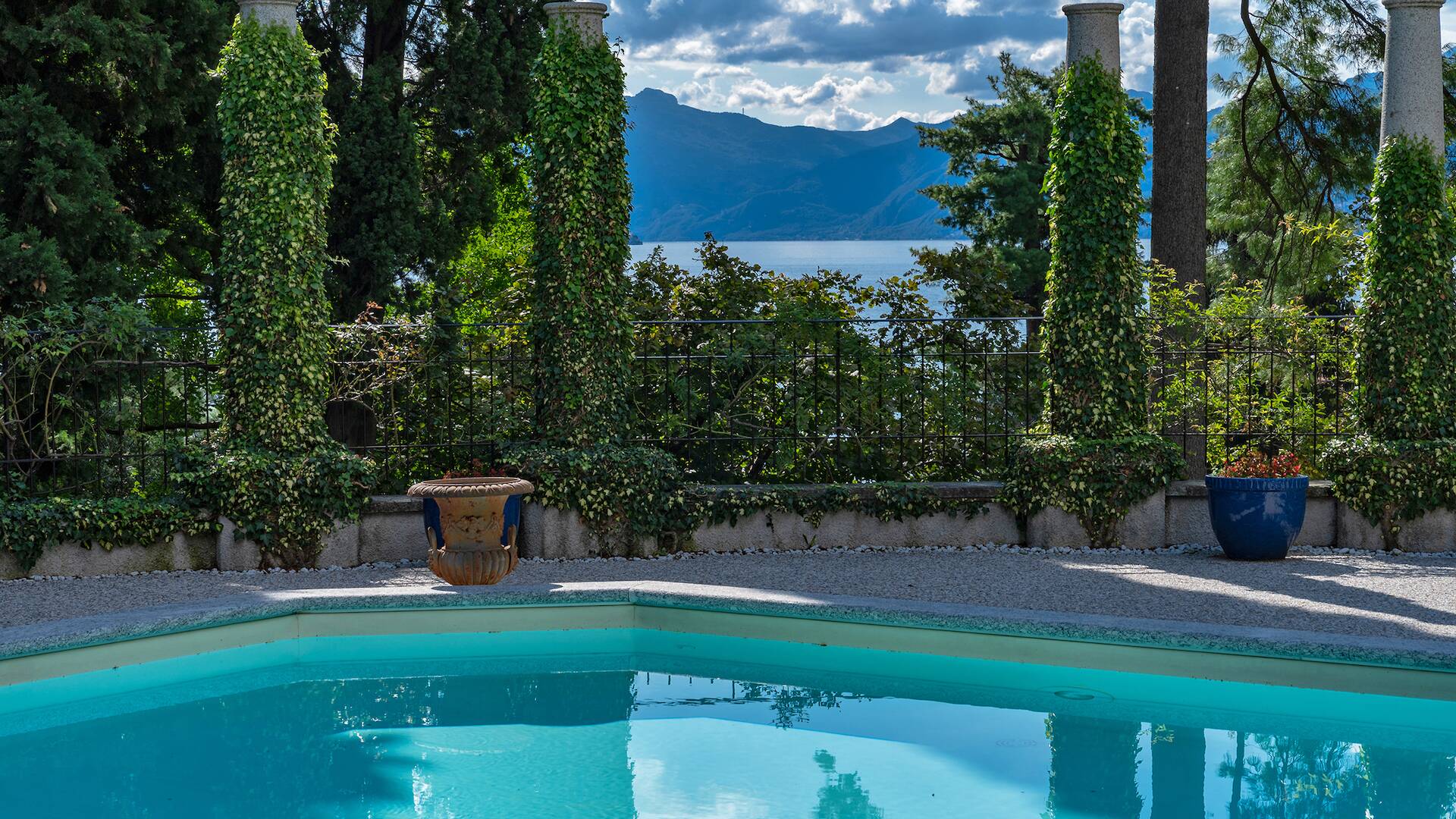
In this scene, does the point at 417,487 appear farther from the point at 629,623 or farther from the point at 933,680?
the point at 933,680

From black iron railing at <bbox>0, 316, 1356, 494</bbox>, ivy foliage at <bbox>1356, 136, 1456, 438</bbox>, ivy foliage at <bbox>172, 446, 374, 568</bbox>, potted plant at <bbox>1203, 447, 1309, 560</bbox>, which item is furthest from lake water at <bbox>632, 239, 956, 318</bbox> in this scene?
ivy foliage at <bbox>172, 446, 374, 568</bbox>

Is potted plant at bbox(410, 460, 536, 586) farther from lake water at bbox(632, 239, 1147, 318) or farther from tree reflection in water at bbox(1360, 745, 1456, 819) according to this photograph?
lake water at bbox(632, 239, 1147, 318)

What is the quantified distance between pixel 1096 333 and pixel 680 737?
15.1ft

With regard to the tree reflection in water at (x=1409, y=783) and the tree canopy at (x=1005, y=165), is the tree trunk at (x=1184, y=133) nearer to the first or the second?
the tree reflection in water at (x=1409, y=783)

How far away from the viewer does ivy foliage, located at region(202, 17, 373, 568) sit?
27.8 ft

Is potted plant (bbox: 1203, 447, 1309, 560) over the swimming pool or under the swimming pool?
over

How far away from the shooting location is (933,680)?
677 cm

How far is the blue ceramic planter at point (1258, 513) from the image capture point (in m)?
8.43

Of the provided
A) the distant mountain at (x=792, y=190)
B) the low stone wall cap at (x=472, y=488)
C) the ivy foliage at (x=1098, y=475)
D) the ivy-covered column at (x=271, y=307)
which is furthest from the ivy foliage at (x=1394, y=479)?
the distant mountain at (x=792, y=190)

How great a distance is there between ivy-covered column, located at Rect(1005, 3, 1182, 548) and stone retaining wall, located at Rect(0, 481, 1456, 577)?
6.4 inches

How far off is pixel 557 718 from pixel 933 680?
193cm

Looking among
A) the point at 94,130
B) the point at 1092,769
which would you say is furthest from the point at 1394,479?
the point at 94,130

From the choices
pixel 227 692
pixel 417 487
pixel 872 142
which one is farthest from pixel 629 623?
pixel 872 142

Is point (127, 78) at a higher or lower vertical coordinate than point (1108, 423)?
higher
